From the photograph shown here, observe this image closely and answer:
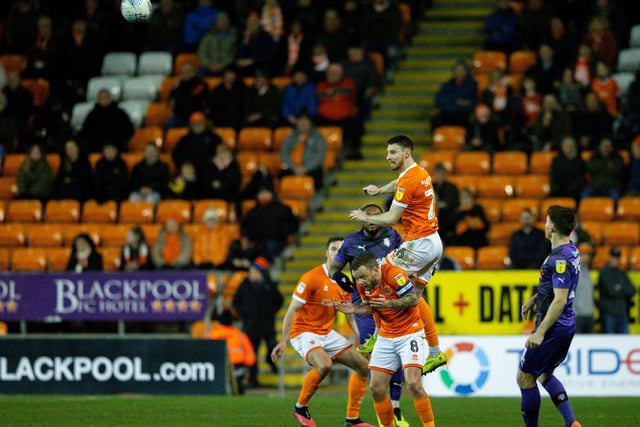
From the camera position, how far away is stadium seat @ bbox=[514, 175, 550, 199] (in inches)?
862

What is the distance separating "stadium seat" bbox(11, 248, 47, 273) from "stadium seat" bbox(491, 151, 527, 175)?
25.9 ft

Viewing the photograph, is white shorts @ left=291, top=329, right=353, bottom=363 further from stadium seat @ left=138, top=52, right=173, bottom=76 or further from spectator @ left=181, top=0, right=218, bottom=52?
stadium seat @ left=138, top=52, right=173, bottom=76

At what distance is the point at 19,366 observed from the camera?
19562mm

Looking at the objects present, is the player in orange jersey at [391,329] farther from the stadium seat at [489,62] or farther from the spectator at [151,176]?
the stadium seat at [489,62]

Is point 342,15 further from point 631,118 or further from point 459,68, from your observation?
point 631,118

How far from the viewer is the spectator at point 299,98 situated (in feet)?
78.2

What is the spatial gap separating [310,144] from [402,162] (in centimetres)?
1104

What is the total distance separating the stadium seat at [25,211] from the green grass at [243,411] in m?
5.68

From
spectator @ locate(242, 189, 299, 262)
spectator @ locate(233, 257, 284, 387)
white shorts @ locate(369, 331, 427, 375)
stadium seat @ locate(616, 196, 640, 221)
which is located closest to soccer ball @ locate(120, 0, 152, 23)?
spectator @ locate(233, 257, 284, 387)

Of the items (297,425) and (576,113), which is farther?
(576,113)

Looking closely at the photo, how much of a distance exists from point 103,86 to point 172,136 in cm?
270

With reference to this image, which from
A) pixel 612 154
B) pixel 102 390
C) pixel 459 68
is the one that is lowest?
pixel 102 390

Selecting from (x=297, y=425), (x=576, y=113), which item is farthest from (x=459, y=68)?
(x=297, y=425)

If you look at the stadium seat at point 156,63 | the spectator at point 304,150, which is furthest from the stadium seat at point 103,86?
the spectator at point 304,150
